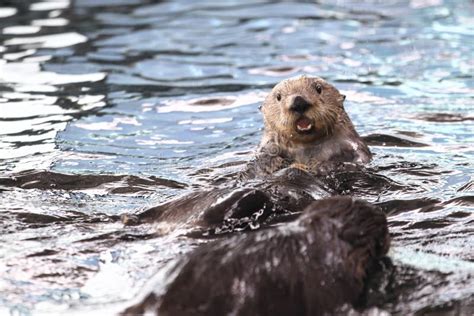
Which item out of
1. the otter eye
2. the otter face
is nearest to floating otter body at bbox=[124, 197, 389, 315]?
the otter face

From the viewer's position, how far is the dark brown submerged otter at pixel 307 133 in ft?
19.6

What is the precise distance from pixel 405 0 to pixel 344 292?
10124 mm

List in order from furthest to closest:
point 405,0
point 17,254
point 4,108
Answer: point 405,0, point 4,108, point 17,254

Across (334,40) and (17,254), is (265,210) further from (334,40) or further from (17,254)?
(334,40)

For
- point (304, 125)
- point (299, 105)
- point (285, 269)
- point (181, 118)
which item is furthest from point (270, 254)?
point (181, 118)

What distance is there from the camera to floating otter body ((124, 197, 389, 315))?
3432mm

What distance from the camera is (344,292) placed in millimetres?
3627

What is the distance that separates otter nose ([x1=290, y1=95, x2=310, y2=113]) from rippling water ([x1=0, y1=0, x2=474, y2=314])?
0.65 metres

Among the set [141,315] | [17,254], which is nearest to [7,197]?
[17,254]

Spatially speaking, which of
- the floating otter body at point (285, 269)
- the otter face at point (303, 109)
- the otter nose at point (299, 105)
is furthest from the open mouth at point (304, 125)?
the floating otter body at point (285, 269)

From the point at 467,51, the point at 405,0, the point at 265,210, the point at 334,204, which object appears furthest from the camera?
the point at 405,0

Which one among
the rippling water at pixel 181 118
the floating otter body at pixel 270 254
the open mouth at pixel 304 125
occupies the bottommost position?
the rippling water at pixel 181 118

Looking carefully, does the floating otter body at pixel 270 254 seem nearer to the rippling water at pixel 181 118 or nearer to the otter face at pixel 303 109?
the rippling water at pixel 181 118

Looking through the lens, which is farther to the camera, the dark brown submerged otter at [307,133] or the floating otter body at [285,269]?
the dark brown submerged otter at [307,133]
